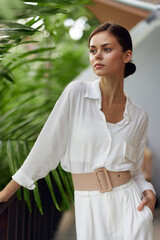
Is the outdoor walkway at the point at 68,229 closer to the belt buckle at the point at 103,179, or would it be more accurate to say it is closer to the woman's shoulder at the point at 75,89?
the belt buckle at the point at 103,179

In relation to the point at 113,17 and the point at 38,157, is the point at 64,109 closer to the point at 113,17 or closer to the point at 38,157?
the point at 38,157

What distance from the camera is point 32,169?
4.68 ft

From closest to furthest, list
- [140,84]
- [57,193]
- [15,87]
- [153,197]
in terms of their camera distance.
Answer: [153,197] < [15,87] < [57,193] < [140,84]

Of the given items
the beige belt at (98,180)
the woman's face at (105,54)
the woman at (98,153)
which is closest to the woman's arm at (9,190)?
the woman at (98,153)

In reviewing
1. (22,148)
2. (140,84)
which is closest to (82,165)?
(22,148)

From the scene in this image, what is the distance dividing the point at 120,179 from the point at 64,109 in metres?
0.38

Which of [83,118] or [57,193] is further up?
[83,118]

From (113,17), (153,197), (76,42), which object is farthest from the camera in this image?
(76,42)

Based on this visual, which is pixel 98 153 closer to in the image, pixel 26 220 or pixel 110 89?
pixel 110 89

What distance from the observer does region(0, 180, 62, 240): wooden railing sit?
167cm

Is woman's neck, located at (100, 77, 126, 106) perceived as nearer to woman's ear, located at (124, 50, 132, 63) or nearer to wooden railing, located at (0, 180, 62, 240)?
woman's ear, located at (124, 50, 132, 63)

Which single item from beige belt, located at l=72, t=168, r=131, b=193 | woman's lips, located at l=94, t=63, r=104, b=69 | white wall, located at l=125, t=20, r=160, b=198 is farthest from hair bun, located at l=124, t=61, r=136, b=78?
white wall, located at l=125, t=20, r=160, b=198

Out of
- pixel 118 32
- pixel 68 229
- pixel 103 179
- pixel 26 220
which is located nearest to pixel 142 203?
pixel 103 179

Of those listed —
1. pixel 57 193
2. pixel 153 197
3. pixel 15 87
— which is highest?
pixel 15 87
